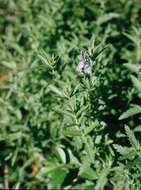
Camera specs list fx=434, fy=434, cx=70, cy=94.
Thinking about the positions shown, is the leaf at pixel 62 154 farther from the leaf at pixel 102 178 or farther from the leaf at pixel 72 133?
the leaf at pixel 72 133

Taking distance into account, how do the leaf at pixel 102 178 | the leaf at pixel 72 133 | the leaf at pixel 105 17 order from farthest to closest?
the leaf at pixel 105 17 < the leaf at pixel 102 178 < the leaf at pixel 72 133

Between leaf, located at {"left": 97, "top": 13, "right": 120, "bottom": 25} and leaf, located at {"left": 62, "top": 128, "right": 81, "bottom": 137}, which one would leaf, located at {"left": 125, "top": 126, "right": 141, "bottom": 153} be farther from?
leaf, located at {"left": 97, "top": 13, "right": 120, "bottom": 25}

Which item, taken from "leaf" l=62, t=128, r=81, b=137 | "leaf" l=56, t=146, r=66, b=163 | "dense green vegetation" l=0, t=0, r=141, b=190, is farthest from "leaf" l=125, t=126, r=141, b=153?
"leaf" l=56, t=146, r=66, b=163

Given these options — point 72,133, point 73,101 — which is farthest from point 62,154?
point 73,101

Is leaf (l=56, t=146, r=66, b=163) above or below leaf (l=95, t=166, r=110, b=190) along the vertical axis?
above

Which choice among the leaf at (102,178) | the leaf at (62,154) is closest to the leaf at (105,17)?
the leaf at (62,154)

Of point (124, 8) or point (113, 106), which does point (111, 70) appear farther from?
point (124, 8)

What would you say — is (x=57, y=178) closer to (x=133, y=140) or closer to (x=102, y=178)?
(x=102, y=178)

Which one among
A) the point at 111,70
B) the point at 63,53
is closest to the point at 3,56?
the point at 63,53

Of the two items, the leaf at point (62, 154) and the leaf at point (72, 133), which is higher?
the leaf at point (72, 133)
